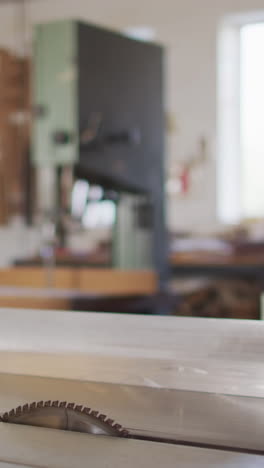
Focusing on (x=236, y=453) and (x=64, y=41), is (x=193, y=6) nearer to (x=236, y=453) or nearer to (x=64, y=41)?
(x=64, y=41)

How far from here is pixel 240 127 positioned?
3.68 metres

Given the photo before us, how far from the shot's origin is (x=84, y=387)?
341 mm

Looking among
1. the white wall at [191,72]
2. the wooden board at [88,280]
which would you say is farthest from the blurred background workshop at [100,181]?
the white wall at [191,72]

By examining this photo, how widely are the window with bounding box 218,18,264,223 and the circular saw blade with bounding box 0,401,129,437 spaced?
132 inches

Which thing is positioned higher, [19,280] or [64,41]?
[64,41]

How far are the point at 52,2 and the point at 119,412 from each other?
4014mm

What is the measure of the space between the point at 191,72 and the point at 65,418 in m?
3.53

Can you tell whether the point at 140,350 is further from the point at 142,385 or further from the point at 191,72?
the point at 191,72

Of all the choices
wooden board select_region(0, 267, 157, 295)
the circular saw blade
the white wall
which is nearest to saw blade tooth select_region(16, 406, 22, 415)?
the circular saw blade

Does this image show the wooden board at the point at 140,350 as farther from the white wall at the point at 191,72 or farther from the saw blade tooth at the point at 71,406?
the white wall at the point at 191,72

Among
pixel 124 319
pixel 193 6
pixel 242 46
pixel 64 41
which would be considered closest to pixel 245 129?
pixel 242 46

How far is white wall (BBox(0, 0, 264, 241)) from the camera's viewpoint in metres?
3.59

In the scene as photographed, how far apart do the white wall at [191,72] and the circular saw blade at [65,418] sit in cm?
333

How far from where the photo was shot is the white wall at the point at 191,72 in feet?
11.8
